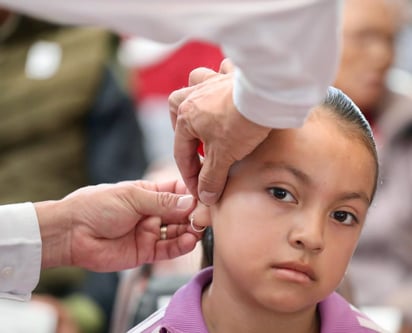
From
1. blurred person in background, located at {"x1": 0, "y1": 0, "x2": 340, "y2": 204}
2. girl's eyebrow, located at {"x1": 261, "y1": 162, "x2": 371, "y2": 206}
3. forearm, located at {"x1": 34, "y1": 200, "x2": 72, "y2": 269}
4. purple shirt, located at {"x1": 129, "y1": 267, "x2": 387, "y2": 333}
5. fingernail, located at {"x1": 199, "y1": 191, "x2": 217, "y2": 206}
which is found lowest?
purple shirt, located at {"x1": 129, "y1": 267, "x2": 387, "y2": 333}

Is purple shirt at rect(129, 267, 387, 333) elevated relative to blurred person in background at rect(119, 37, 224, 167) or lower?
lower

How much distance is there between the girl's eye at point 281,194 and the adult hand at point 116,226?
8.2 inches

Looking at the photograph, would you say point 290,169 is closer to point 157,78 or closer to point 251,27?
point 251,27

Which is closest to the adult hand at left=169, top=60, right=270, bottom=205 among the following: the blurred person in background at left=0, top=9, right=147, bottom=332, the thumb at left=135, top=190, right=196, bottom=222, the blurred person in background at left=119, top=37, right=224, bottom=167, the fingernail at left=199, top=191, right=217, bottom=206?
the fingernail at left=199, top=191, right=217, bottom=206

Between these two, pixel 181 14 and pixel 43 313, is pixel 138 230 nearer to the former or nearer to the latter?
pixel 181 14

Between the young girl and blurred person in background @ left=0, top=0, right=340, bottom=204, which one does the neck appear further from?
blurred person in background @ left=0, top=0, right=340, bottom=204

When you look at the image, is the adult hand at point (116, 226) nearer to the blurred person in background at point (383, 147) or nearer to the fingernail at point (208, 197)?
the fingernail at point (208, 197)

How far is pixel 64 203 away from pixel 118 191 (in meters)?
0.09

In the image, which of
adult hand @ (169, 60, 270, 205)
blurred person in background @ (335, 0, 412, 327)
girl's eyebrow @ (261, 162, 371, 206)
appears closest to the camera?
adult hand @ (169, 60, 270, 205)

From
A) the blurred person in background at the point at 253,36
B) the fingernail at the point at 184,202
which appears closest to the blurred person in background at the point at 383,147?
the fingernail at the point at 184,202

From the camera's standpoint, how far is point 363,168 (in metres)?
1.56

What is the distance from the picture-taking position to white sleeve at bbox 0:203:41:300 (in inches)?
67.5

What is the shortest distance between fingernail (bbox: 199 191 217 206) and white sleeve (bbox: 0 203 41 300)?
0.98ft

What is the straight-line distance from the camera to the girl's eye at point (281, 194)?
1533 millimetres
